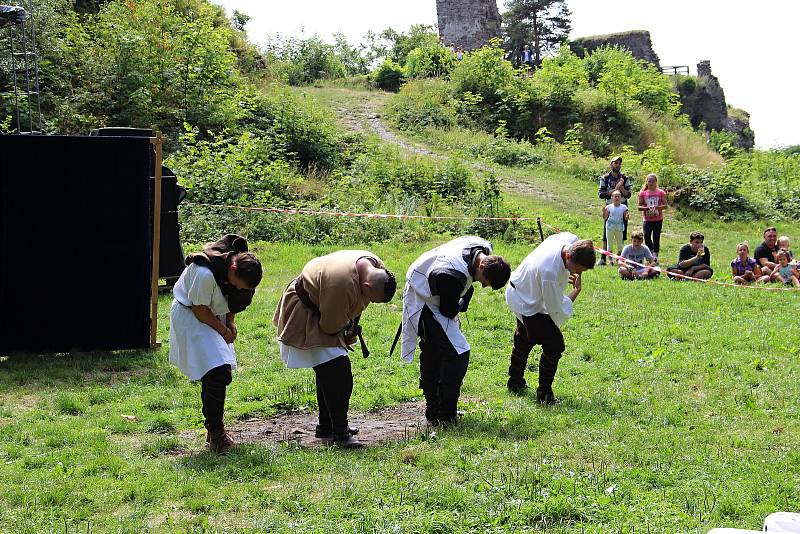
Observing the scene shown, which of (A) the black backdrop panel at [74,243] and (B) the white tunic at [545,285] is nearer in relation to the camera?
(B) the white tunic at [545,285]

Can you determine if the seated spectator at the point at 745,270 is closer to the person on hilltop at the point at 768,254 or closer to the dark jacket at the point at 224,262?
the person on hilltop at the point at 768,254

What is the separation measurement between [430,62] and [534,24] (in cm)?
2498

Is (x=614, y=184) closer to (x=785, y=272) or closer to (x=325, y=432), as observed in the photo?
(x=785, y=272)

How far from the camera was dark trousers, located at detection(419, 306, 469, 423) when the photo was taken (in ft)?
23.6

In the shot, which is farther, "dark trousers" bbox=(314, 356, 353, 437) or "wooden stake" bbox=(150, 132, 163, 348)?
"wooden stake" bbox=(150, 132, 163, 348)

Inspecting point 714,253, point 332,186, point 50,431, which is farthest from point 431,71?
point 50,431

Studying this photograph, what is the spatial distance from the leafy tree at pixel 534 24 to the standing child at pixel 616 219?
145ft

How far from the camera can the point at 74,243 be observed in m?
9.30

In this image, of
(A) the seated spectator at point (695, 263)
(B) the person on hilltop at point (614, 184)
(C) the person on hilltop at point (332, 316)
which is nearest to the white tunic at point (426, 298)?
(C) the person on hilltop at point (332, 316)

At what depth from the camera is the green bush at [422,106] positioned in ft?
99.2

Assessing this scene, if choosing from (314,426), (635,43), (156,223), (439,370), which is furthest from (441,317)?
(635,43)

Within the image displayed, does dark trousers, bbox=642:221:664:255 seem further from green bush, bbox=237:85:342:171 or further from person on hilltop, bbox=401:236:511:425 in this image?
person on hilltop, bbox=401:236:511:425

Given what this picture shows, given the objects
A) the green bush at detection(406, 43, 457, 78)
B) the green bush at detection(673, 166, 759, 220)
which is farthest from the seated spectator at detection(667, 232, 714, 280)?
the green bush at detection(406, 43, 457, 78)

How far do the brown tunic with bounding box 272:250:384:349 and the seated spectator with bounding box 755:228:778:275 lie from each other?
1033 cm
